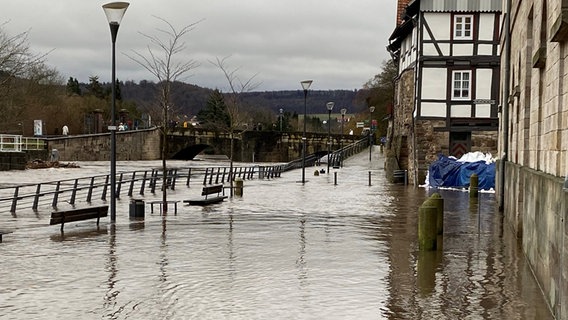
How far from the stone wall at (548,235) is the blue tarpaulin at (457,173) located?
20199mm

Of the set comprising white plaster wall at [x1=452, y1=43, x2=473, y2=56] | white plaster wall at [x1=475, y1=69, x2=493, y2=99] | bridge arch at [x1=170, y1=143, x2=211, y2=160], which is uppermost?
white plaster wall at [x1=452, y1=43, x2=473, y2=56]

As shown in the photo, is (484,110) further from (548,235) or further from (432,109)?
(548,235)

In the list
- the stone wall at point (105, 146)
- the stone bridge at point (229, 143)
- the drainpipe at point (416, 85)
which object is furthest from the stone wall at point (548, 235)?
the stone bridge at point (229, 143)

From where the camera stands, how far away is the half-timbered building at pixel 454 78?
1599 inches

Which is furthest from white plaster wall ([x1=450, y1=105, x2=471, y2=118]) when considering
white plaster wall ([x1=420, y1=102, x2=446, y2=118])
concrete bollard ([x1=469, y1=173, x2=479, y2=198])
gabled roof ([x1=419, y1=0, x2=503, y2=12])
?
concrete bollard ([x1=469, y1=173, x2=479, y2=198])

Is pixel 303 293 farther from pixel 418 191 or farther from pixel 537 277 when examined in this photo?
pixel 418 191

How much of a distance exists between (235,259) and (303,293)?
328 cm

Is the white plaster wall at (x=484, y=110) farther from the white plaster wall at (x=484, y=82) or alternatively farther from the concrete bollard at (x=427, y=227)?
the concrete bollard at (x=427, y=227)

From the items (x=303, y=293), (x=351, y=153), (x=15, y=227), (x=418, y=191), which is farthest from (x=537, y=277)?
(x=351, y=153)

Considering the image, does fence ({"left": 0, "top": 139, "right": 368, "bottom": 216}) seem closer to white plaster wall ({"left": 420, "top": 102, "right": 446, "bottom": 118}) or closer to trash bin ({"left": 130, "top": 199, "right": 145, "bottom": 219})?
trash bin ({"left": 130, "top": 199, "right": 145, "bottom": 219})

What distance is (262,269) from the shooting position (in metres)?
12.8

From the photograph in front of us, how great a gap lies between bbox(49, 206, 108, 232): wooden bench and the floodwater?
36 cm

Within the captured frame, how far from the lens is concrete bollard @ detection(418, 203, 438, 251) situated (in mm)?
14672

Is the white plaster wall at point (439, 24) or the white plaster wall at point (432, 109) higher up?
the white plaster wall at point (439, 24)
